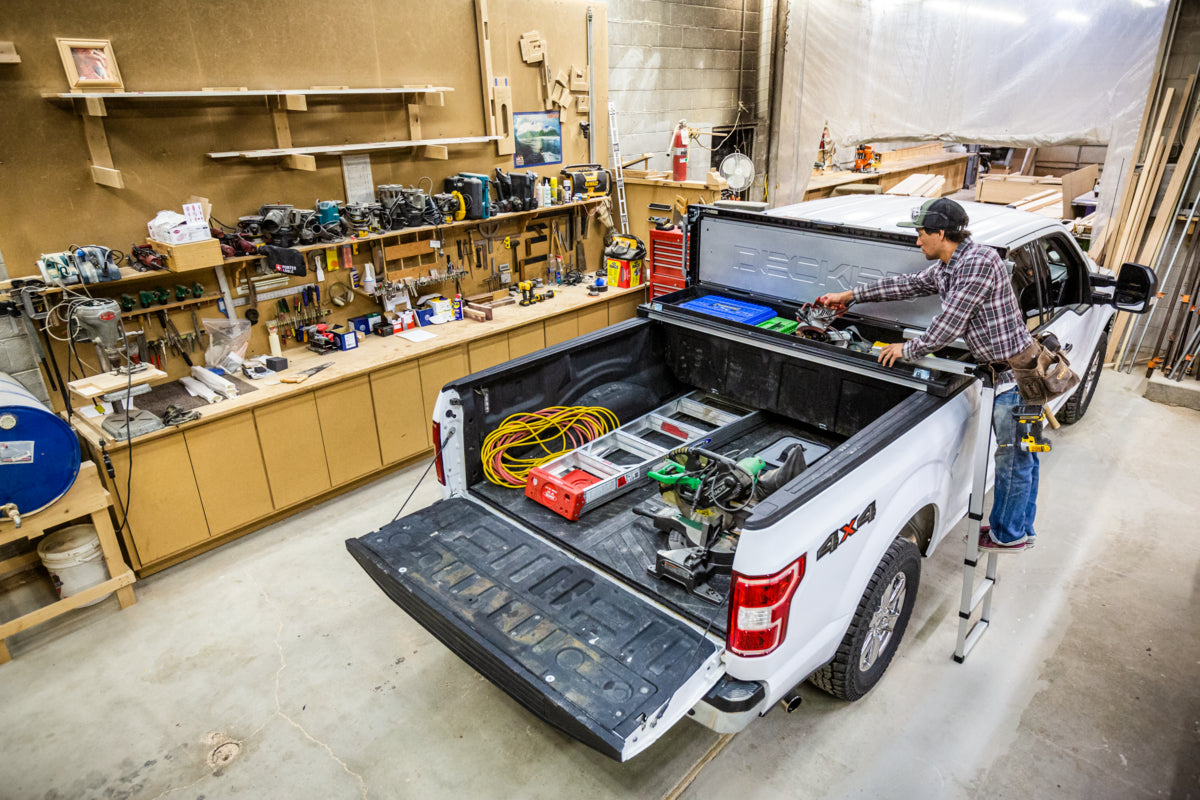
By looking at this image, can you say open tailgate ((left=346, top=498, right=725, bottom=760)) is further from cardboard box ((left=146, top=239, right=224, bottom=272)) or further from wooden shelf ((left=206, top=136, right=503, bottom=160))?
wooden shelf ((left=206, top=136, right=503, bottom=160))

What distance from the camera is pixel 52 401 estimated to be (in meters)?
3.77

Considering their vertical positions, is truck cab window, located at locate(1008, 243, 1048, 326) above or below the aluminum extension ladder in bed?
above

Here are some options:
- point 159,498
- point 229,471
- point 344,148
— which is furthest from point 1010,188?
point 159,498

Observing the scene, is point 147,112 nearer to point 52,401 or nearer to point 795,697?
point 52,401

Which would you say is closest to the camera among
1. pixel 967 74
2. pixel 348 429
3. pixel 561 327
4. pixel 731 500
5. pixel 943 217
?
pixel 731 500

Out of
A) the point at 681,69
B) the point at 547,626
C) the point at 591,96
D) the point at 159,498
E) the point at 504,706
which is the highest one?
the point at 681,69

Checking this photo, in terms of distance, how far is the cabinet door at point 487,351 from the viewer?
195 inches

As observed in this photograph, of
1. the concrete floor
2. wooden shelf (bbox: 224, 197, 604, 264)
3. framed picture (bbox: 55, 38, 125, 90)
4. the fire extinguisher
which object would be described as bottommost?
the concrete floor

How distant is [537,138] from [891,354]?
159 inches

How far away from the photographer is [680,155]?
6.46m

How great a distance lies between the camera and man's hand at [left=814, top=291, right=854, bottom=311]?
3342 mm

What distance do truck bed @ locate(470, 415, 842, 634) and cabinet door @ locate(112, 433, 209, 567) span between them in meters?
1.74

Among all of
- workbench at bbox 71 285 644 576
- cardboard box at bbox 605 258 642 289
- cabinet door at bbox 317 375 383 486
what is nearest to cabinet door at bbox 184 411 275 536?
workbench at bbox 71 285 644 576

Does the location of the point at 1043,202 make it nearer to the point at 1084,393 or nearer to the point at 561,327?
Result: the point at 1084,393
